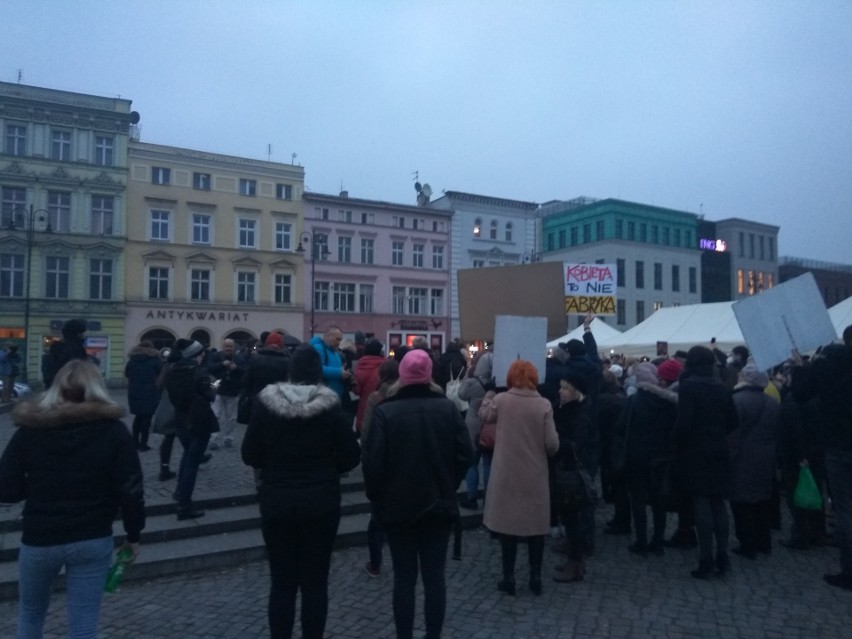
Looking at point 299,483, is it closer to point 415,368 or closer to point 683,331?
point 415,368

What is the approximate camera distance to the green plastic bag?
6855 mm

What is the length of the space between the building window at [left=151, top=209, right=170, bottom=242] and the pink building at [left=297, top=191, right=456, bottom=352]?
768cm

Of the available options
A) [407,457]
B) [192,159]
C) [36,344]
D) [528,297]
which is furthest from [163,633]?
[192,159]

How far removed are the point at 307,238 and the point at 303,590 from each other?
128ft

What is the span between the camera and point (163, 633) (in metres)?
5.09

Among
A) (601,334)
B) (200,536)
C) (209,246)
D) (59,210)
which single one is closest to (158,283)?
(209,246)

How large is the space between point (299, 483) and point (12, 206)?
126 feet

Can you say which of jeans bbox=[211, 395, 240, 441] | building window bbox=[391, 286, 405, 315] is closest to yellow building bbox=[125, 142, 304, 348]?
building window bbox=[391, 286, 405, 315]

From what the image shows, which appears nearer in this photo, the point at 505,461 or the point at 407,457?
the point at 407,457

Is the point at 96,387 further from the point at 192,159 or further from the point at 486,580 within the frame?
the point at 192,159

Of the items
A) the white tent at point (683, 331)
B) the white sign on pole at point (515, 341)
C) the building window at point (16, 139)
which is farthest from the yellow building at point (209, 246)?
the white sign on pole at point (515, 341)

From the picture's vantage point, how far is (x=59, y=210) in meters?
36.5

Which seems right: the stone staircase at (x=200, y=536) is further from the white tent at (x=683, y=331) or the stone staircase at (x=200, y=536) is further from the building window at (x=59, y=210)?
the building window at (x=59, y=210)

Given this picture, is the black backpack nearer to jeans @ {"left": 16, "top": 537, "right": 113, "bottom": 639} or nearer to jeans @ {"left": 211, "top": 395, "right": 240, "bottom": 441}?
jeans @ {"left": 211, "top": 395, "right": 240, "bottom": 441}
